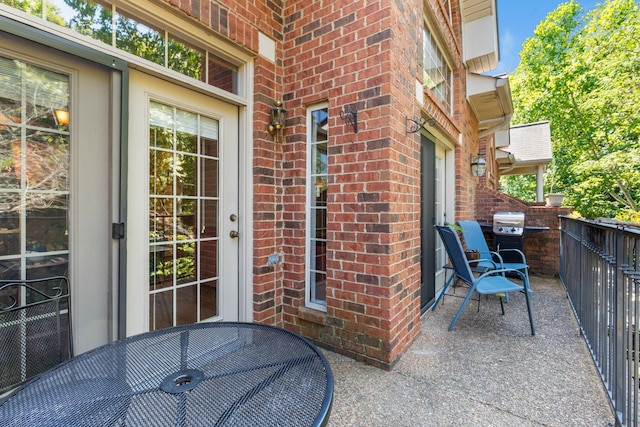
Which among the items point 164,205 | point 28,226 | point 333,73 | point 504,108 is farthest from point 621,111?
point 28,226

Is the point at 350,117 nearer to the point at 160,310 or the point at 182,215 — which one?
the point at 182,215

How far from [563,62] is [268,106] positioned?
1783 centimetres

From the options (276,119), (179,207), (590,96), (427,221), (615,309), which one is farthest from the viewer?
(590,96)

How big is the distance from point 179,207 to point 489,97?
536cm

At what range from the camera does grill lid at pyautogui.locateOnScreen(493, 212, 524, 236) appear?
4.72 meters

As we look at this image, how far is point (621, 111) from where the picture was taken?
34.7 ft

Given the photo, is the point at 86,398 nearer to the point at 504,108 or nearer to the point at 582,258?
the point at 582,258

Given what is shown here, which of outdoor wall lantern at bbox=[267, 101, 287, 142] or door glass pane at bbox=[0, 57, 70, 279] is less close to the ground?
outdoor wall lantern at bbox=[267, 101, 287, 142]

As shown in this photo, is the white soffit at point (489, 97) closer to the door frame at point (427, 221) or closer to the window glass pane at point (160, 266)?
the door frame at point (427, 221)

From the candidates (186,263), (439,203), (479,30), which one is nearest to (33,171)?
(186,263)

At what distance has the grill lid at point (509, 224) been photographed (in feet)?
15.5

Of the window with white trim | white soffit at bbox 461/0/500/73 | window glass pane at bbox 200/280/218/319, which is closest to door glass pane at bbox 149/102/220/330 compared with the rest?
window glass pane at bbox 200/280/218/319

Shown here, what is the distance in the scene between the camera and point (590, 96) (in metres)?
11.9

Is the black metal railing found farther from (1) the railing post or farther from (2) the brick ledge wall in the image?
(2) the brick ledge wall
